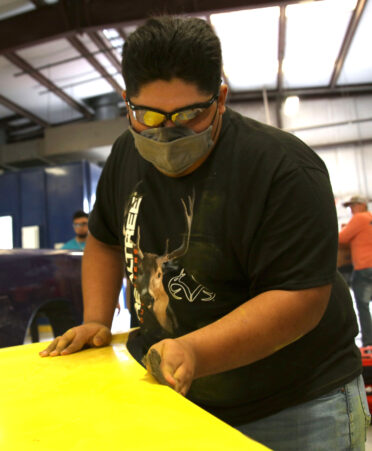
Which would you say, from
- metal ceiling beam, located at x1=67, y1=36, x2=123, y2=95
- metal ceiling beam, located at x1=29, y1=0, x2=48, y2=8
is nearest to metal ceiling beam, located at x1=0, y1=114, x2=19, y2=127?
metal ceiling beam, located at x1=67, y1=36, x2=123, y2=95

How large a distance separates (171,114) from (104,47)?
6108mm

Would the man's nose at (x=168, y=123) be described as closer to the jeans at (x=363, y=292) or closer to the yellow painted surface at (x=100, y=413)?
the yellow painted surface at (x=100, y=413)

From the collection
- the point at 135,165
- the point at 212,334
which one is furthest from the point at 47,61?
the point at 212,334

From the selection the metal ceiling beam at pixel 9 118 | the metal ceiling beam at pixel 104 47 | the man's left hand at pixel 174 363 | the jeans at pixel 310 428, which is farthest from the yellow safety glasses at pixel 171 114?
the metal ceiling beam at pixel 9 118

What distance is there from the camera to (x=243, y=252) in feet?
2.73

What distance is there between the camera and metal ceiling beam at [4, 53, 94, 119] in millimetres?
6396

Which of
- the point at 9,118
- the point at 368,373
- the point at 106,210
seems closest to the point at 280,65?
the point at 9,118

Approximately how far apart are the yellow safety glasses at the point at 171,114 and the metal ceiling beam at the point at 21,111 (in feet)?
25.3

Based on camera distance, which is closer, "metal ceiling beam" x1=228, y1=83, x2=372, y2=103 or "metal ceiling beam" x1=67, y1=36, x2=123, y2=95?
"metal ceiling beam" x1=67, y1=36, x2=123, y2=95

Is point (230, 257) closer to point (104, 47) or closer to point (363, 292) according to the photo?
point (363, 292)

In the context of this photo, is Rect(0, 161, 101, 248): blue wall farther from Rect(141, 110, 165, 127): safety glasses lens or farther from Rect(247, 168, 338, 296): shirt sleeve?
Rect(247, 168, 338, 296): shirt sleeve

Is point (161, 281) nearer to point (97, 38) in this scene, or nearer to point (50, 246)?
point (97, 38)

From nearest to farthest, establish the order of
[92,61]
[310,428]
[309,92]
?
[310,428] → [92,61] → [309,92]

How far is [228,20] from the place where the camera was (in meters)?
5.66
